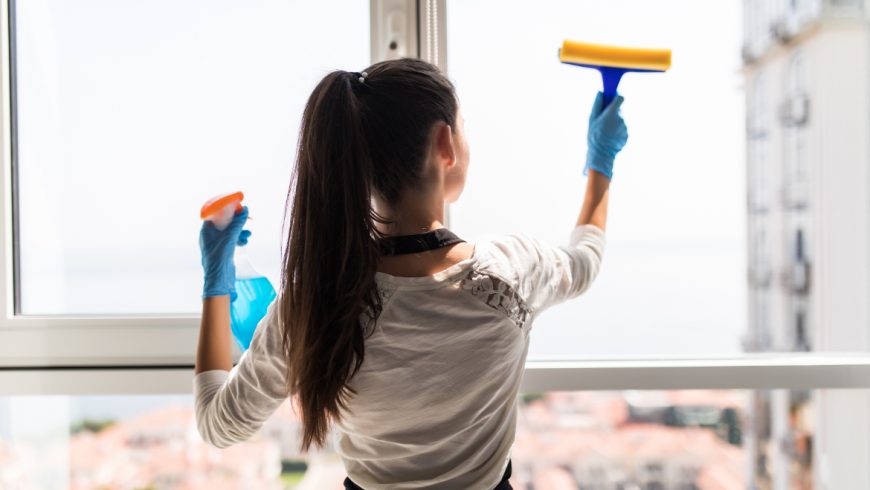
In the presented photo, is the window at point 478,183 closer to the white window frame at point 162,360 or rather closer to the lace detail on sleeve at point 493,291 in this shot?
the white window frame at point 162,360

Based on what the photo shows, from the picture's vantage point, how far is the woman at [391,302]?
2.51ft

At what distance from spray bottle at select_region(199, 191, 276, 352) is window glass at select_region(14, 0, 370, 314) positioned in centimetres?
12

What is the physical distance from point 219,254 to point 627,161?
70 cm

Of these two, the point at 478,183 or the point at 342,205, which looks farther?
the point at 478,183

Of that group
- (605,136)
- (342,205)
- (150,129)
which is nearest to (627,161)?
(605,136)

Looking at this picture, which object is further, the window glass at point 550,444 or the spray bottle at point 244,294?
the window glass at point 550,444

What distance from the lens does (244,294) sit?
1.01 metres

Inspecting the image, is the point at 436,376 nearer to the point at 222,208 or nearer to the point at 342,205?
the point at 342,205

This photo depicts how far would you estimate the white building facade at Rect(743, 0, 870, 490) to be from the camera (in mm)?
1164

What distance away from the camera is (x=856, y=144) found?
1161mm

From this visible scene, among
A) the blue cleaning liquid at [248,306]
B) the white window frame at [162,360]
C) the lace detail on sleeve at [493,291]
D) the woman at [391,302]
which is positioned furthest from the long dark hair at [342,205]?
the white window frame at [162,360]

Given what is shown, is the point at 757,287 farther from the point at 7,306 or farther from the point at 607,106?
the point at 7,306

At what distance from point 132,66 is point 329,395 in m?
0.75

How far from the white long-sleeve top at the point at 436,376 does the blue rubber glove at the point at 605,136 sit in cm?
20
